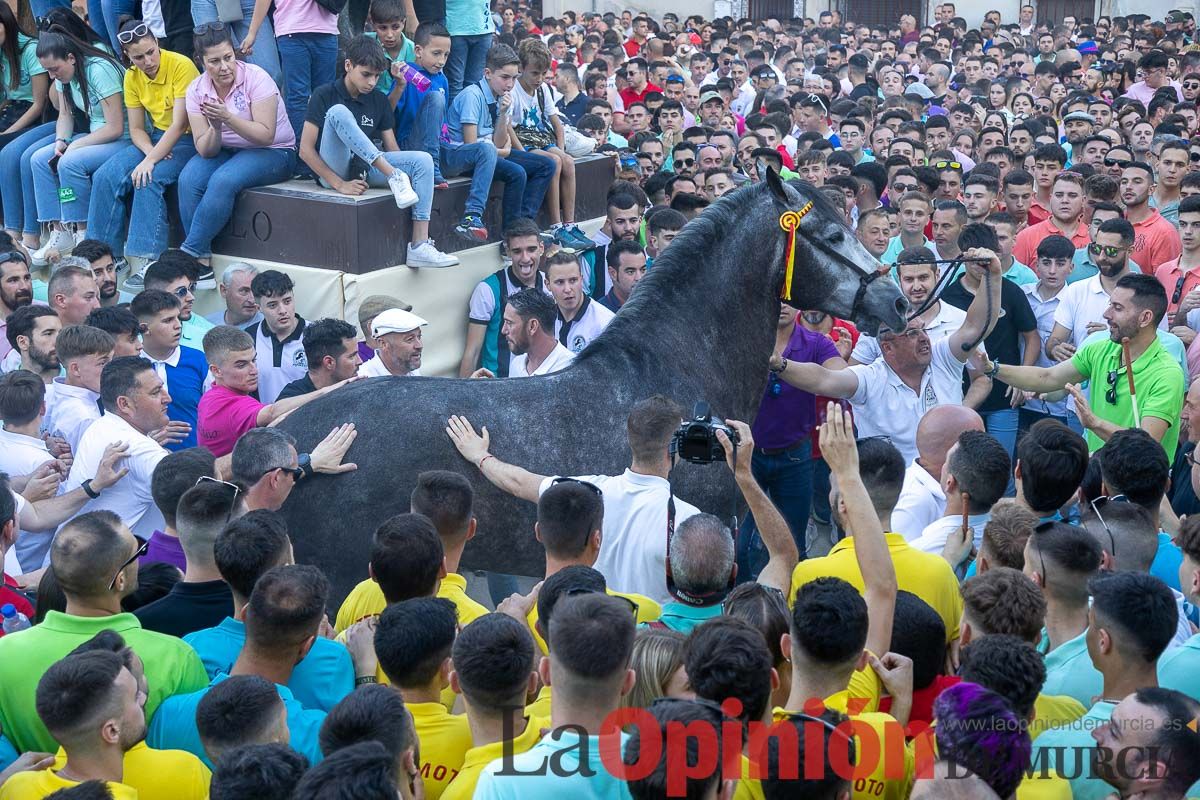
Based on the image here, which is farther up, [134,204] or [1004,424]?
[134,204]

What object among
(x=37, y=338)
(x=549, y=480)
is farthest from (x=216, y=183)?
(x=549, y=480)

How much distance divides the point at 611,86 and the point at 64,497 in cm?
1323

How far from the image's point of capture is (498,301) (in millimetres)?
8852

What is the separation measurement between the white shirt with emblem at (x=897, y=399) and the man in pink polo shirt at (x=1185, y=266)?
1867 millimetres

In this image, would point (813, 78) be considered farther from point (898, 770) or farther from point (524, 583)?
point (898, 770)

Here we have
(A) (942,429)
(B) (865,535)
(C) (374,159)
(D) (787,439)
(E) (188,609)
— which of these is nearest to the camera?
(B) (865,535)

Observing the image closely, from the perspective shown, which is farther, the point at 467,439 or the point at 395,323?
the point at 395,323

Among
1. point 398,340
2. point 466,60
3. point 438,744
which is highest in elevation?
point 466,60

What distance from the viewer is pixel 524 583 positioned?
7.03 metres

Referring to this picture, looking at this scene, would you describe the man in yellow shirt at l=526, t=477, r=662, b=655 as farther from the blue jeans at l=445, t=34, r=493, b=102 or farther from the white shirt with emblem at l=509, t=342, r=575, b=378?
the blue jeans at l=445, t=34, r=493, b=102

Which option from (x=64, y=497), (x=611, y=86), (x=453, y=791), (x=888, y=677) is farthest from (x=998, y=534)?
(x=611, y=86)

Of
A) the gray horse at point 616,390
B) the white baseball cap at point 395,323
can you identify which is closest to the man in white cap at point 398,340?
the white baseball cap at point 395,323

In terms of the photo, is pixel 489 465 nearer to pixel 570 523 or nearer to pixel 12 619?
pixel 570 523

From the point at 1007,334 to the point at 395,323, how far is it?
389 centimetres
